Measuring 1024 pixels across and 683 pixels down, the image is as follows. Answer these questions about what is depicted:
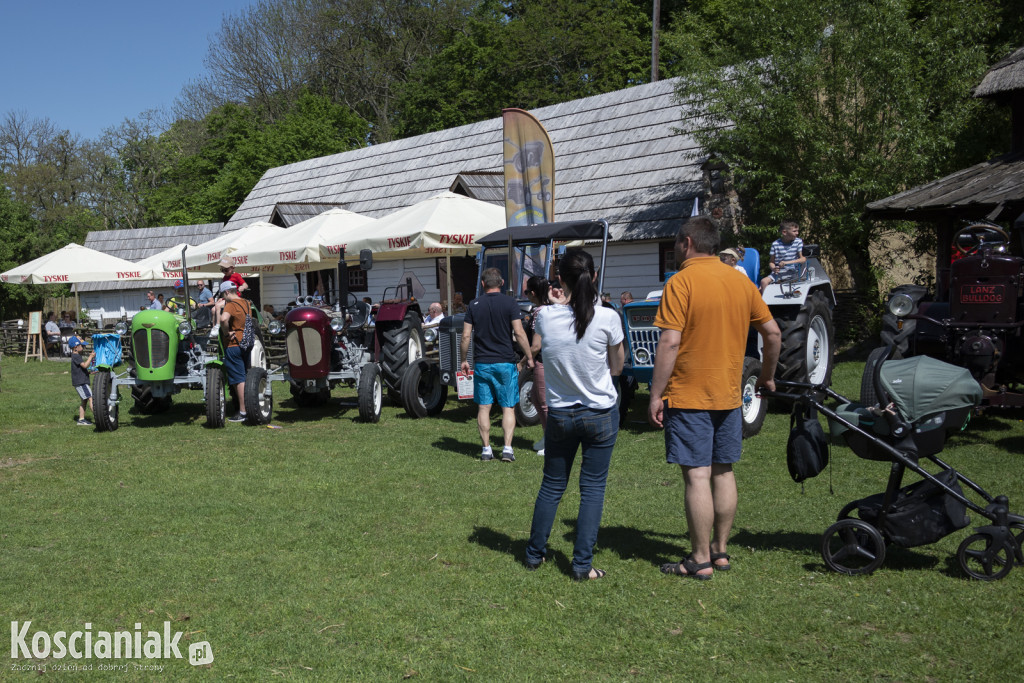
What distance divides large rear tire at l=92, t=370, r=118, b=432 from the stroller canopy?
8.86 metres

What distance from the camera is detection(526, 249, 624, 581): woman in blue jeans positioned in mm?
5008

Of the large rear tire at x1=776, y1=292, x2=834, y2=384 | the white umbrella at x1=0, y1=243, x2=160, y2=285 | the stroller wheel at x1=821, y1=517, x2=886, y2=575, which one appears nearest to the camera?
the stroller wheel at x1=821, y1=517, x2=886, y2=575

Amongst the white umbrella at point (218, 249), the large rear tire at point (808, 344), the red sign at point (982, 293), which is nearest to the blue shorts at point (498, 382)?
the large rear tire at point (808, 344)

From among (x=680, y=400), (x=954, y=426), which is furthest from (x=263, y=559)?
(x=954, y=426)

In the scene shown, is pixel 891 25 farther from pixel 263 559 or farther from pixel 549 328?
pixel 263 559

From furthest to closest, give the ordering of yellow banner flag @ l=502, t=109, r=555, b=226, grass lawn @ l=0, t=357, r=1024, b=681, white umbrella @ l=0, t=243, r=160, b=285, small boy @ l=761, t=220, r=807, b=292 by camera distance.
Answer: white umbrella @ l=0, t=243, r=160, b=285, yellow banner flag @ l=502, t=109, r=555, b=226, small boy @ l=761, t=220, r=807, b=292, grass lawn @ l=0, t=357, r=1024, b=681

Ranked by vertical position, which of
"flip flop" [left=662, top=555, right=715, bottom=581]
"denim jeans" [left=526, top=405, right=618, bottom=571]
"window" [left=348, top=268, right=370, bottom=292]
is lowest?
"flip flop" [left=662, top=555, right=715, bottom=581]

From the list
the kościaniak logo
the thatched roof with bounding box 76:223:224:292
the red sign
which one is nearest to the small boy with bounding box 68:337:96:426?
the kościaniak logo

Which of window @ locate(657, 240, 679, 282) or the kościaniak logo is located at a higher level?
window @ locate(657, 240, 679, 282)

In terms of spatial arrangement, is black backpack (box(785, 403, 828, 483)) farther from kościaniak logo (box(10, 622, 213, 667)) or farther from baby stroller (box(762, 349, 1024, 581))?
kościaniak logo (box(10, 622, 213, 667))

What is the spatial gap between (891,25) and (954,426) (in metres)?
11.4

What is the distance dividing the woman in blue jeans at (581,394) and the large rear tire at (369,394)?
233 inches

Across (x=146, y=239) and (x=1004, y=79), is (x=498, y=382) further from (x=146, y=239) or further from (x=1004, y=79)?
(x=146, y=239)

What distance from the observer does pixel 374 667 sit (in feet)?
13.2
